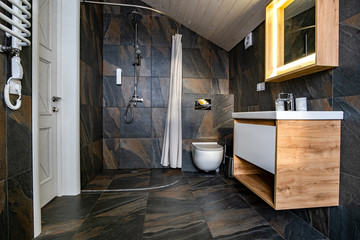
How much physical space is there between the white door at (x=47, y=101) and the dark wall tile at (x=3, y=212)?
0.72 metres

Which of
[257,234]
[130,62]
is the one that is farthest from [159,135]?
[257,234]

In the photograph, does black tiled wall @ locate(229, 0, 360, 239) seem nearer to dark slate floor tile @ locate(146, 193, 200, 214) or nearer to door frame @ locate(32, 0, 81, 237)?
dark slate floor tile @ locate(146, 193, 200, 214)

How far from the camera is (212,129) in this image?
287 centimetres

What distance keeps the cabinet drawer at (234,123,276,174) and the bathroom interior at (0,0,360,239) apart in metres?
0.34

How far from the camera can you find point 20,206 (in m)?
1.14

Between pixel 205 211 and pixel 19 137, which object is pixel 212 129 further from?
pixel 19 137

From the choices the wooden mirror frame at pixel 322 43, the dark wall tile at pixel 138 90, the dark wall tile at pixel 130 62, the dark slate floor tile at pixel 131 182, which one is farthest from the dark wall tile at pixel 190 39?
the dark slate floor tile at pixel 131 182

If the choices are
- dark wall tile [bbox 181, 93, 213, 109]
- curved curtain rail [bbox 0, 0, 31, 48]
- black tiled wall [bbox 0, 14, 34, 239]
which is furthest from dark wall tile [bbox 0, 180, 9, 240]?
dark wall tile [bbox 181, 93, 213, 109]

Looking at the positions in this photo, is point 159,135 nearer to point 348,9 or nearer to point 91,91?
point 91,91

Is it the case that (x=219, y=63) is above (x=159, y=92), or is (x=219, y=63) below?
above

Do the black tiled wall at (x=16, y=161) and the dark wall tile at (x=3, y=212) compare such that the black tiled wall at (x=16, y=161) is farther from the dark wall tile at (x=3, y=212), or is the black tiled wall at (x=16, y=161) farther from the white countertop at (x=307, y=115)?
the white countertop at (x=307, y=115)

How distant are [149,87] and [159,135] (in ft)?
2.50

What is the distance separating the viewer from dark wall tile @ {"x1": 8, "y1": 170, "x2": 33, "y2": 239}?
1.07m

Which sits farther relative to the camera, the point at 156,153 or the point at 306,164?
the point at 156,153
